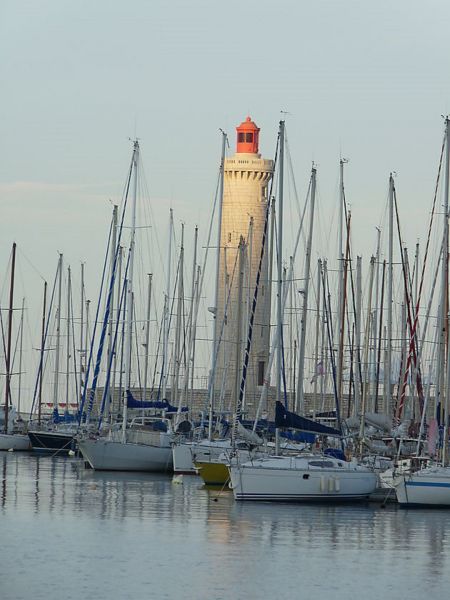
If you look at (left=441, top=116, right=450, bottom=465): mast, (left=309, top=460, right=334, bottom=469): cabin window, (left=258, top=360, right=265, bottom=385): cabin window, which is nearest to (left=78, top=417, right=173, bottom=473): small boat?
(left=441, top=116, right=450, bottom=465): mast

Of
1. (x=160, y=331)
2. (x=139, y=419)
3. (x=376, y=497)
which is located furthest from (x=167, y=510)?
(x=160, y=331)

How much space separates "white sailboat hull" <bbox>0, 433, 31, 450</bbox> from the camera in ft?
192

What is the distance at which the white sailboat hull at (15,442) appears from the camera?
192ft

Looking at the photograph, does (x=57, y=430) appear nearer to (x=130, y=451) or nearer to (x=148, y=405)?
(x=148, y=405)

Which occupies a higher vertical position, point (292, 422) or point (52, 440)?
point (292, 422)

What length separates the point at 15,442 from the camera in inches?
2311

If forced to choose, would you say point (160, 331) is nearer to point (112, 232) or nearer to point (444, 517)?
point (112, 232)

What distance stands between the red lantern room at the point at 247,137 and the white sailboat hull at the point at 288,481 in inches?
1797

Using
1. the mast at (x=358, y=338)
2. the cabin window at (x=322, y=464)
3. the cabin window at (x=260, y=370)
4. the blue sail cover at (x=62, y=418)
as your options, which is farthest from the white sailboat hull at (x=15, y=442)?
the cabin window at (x=322, y=464)

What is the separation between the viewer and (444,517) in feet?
102

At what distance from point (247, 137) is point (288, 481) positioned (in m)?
47.0

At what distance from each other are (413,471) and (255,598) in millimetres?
13027

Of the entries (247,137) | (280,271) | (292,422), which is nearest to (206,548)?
(292,422)

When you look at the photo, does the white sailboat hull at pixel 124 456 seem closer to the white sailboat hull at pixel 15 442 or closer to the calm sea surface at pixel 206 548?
the calm sea surface at pixel 206 548
